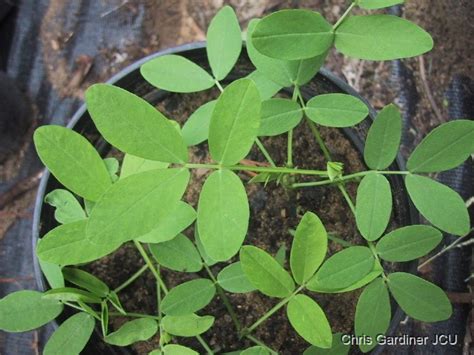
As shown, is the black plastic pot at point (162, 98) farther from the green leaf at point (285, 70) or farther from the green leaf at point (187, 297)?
the green leaf at point (187, 297)

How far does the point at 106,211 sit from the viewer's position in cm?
74

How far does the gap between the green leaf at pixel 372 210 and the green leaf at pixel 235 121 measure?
11.6 inches

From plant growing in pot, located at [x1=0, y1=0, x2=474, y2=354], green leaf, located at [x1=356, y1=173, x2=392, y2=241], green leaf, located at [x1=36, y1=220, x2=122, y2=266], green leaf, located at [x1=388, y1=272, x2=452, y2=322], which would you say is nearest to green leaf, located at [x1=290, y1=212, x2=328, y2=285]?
plant growing in pot, located at [x1=0, y1=0, x2=474, y2=354]

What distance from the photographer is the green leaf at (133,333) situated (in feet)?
3.30

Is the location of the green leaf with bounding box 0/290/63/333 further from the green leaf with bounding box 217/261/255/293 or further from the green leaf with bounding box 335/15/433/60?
the green leaf with bounding box 335/15/433/60

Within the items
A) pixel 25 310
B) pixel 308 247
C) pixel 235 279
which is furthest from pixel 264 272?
pixel 25 310

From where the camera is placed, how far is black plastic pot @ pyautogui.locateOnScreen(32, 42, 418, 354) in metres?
1.23

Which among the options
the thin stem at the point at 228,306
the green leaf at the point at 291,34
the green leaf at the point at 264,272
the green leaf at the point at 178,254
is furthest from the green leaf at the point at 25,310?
the green leaf at the point at 291,34

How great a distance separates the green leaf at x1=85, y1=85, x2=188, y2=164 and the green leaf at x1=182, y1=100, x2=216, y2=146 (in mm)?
224

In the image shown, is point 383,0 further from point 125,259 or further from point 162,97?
point 125,259

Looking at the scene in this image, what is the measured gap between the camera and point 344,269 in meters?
0.92

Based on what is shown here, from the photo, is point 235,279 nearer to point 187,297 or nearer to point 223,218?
point 187,297

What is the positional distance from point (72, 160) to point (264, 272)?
40 centimetres

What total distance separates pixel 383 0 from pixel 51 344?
3.07 ft
